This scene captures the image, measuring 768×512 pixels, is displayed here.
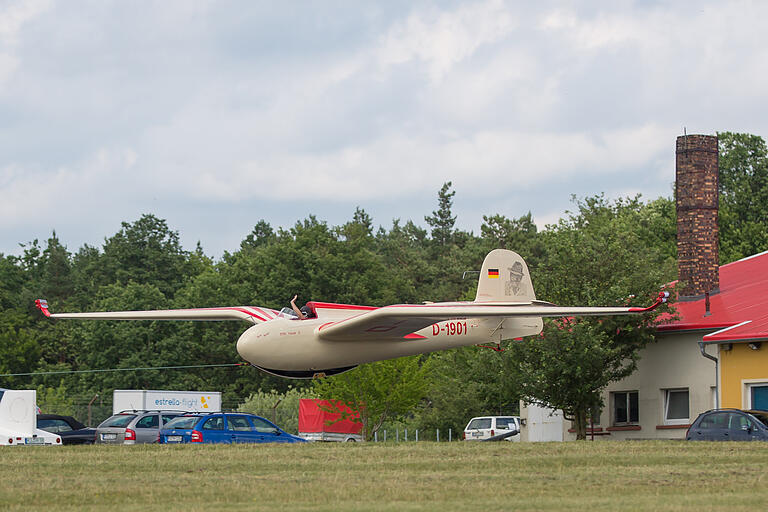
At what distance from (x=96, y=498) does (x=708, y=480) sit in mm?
9047

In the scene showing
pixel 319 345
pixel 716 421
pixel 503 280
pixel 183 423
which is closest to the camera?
pixel 319 345

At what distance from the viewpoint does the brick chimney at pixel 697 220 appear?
130ft

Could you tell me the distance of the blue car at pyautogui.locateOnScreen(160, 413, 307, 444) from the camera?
29062 mm

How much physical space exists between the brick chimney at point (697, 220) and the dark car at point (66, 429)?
67.5 ft

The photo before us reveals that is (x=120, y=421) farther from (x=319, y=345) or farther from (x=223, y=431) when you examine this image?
(x=319, y=345)

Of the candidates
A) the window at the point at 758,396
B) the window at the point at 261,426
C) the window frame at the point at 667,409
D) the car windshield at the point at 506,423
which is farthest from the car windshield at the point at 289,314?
the car windshield at the point at 506,423

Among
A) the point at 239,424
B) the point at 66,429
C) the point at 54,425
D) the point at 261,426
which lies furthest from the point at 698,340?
the point at 54,425

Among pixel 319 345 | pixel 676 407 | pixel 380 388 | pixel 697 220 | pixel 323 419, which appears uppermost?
pixel 697 220

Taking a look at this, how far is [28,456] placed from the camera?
71.5ft

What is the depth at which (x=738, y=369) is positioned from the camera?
3312cm

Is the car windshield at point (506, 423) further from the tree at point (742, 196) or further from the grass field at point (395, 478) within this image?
the tree at point (742, 196)

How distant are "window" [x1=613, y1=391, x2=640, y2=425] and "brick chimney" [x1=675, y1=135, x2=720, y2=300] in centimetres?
441

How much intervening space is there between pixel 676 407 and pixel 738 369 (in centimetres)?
360

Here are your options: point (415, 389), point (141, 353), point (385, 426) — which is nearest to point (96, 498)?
point (415, 389)
